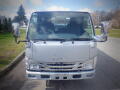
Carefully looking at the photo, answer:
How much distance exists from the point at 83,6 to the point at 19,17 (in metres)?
1.53

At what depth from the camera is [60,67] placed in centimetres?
454

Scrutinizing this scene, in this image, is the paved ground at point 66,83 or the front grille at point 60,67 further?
the paved ground at point 66,83

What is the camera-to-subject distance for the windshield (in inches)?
188

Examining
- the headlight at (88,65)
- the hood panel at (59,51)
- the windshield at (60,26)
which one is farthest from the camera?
the windshield at (60,26)

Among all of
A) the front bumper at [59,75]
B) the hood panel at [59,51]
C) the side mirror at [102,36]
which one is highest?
the side mirror at [102,36]

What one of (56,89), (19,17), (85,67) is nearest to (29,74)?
(56,89)

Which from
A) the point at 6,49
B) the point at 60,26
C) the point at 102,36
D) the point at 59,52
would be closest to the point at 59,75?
the point at 59,52

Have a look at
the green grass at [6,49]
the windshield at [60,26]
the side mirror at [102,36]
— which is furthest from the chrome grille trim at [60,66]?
the green grass at [6,49]

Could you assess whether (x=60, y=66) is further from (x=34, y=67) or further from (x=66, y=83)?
(x=66, y=83)

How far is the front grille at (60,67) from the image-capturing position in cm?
454

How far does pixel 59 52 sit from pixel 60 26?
624mm

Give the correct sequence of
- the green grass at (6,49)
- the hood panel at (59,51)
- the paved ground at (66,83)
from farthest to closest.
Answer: the green grass at (6,49)
the paved ground at (66,83)
the hood panel at (59,51)

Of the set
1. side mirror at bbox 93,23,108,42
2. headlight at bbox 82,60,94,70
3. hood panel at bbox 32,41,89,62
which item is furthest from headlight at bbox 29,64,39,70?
side mirror at bbox 93,23,108,42

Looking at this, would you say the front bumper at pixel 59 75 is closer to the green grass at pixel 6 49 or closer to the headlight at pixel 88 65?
the headlight at pixel 88 65
